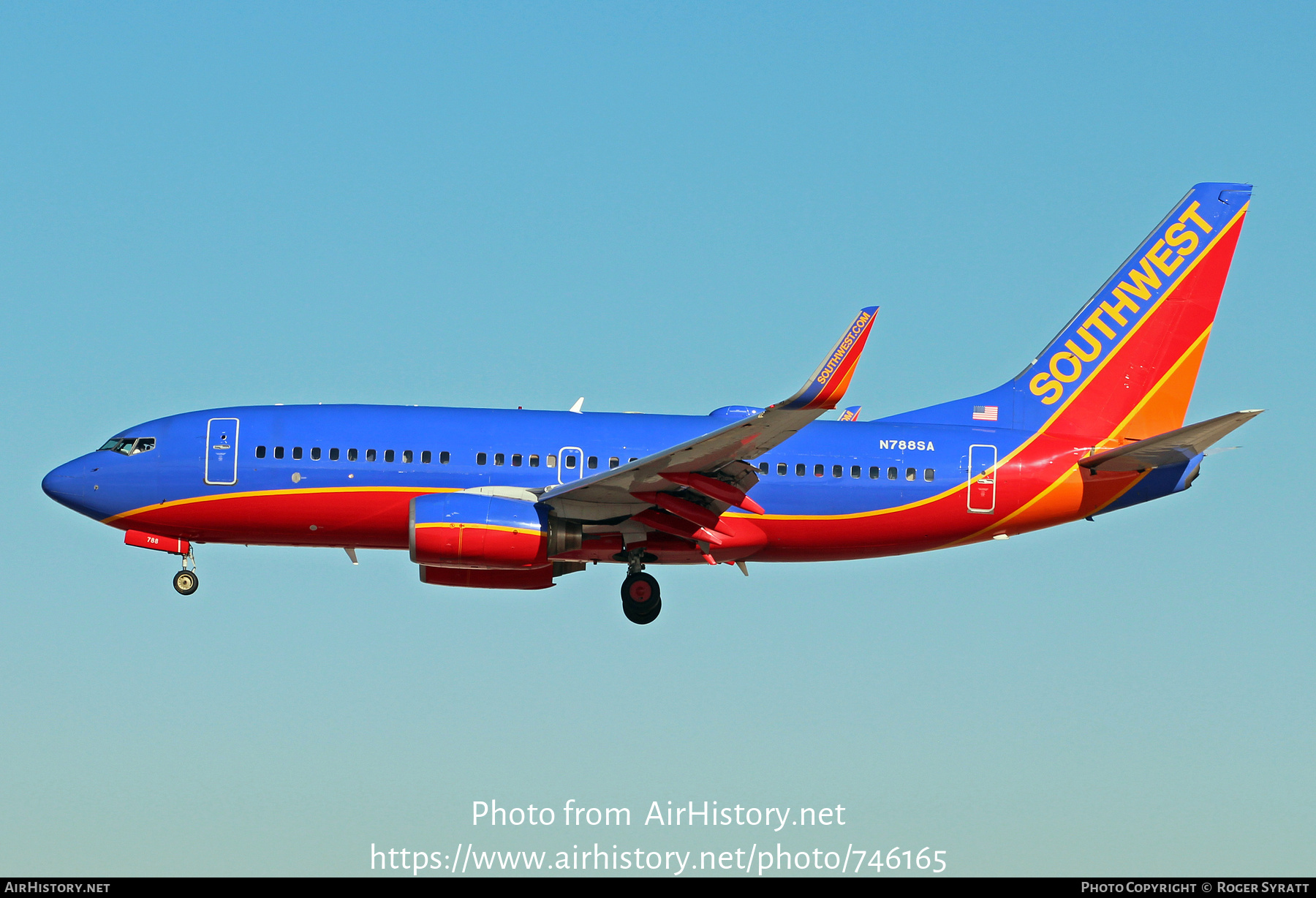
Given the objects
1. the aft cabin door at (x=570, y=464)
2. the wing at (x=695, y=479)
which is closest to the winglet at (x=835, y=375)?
the wing at (x=695, y=479)

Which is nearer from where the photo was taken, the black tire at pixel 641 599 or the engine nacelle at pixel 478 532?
the engine nacelle at pixel 478 532

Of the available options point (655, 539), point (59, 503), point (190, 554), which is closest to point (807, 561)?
point (655, 539)

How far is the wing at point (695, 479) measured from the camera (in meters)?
31.1

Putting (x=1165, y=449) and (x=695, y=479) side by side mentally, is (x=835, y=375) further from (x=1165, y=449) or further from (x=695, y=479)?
(x=1165, y=449)

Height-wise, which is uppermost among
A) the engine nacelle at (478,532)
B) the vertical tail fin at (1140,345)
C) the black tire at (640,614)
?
the vertical tail fin at (1140,345)

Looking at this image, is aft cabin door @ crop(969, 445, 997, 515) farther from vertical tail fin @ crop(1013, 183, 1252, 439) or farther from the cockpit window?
the cockpit window

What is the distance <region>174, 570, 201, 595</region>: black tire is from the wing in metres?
8.85

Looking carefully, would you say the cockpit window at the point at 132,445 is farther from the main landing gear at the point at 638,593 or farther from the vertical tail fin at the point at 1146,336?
the vertical tail fin at the point at 1146,336

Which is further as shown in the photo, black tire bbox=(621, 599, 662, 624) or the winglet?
black tire bbox=(621, 599, 662, 624)

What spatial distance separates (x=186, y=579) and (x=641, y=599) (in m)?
10.6

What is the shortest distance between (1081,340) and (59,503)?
80.3 ft

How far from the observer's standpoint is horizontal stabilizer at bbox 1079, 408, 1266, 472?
110ft

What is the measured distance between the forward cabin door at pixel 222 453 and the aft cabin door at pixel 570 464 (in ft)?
23.4

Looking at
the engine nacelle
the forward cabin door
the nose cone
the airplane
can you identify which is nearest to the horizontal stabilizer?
the airplane
